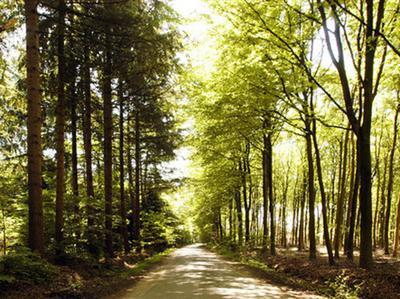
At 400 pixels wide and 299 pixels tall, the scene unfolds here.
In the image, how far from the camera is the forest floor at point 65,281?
25.6 ft

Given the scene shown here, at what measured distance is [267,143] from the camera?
840 inches

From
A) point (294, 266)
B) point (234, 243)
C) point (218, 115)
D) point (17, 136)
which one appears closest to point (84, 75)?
point (17, 136)

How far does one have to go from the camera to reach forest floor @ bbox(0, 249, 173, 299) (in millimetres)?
7816

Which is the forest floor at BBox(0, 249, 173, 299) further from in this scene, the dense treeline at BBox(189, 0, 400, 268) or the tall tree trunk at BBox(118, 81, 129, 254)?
the dense treeline at BBox(189, 0, 400, 268)

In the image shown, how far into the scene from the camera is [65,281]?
9.40 meters

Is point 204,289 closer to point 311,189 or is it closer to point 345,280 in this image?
point 345,280

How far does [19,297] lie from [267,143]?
1634 cm

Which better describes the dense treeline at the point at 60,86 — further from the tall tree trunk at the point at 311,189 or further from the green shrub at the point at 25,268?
the tall tree trunk at the point at 311,189

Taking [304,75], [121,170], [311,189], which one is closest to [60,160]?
[121,170]

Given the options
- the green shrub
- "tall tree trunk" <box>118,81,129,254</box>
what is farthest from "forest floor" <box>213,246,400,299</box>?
"tall tree trunk" <box>118,81,129,254</box>

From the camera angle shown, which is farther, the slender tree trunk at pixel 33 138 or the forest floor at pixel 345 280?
the slender tree trunk at pixel 33 138

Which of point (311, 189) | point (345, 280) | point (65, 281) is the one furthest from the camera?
point (311, 189)

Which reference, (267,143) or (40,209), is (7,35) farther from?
(267,143)

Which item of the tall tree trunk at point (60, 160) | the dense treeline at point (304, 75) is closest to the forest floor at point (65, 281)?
the tall tree trunk at point (60, 160)
